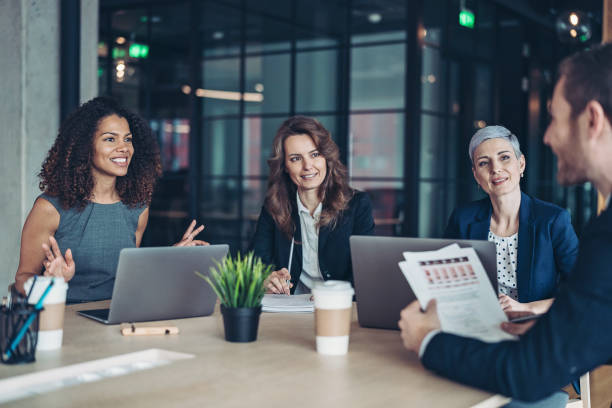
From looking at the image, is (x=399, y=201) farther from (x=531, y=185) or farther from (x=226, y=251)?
(x=226, y=251)

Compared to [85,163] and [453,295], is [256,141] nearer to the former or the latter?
[85,163]

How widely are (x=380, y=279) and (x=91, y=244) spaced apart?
1.23 meters

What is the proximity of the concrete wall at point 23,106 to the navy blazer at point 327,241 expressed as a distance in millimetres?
1415

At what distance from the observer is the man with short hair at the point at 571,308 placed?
119 centimetres

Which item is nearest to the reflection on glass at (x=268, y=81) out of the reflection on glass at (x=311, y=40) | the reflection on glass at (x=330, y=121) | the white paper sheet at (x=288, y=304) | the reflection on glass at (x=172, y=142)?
the reflection on glass at (x=311, y=40)

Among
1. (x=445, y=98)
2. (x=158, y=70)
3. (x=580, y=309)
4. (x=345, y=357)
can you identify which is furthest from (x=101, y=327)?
(x=158, y=70)

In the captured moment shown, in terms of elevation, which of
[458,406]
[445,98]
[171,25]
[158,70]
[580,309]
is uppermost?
[171,25]

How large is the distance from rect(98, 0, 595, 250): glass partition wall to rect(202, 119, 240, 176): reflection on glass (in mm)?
13

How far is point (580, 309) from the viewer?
1.19m

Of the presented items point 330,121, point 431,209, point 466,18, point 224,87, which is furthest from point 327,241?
point 224,87

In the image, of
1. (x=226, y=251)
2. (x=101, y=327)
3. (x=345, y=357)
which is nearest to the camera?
(x=345, y=357)

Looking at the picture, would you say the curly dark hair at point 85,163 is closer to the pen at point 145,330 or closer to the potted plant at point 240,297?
the pen at point 145,330

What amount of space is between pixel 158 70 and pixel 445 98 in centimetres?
405

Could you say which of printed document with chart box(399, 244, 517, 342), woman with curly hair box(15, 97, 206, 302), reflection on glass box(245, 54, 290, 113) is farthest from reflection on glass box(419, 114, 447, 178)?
printed document with chart box(399, 244, 517, 342)
